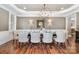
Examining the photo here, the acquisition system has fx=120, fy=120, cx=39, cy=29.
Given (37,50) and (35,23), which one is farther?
(35,23)

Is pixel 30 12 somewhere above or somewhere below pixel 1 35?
above

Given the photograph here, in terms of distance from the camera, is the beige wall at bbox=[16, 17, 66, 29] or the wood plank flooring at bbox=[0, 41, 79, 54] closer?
the wood plank flooring at bbox=[0, 41, 79, 54]

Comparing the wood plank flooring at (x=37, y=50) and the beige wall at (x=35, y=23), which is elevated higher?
the beige wall at (x=35, y=23)

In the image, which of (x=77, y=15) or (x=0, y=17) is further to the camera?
(x=77, y=15)

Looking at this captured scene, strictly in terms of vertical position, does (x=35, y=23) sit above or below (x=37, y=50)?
above

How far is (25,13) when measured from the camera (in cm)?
1186

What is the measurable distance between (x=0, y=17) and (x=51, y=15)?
5.93 m

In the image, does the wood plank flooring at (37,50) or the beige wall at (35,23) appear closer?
the wood plank flooring at (37,50)

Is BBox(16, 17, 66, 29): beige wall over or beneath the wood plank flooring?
over

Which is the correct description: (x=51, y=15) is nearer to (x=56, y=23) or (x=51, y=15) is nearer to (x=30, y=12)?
(x=56, y=23)
